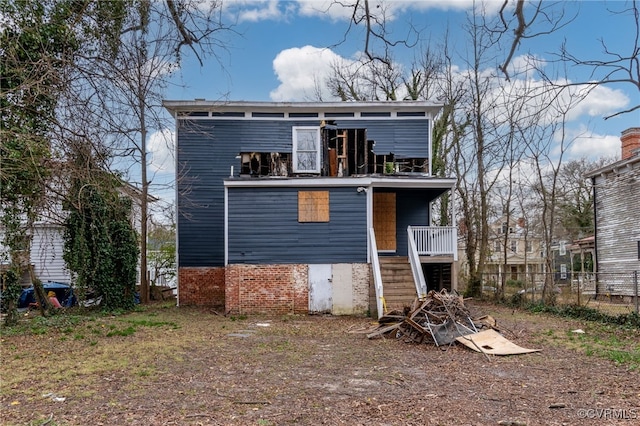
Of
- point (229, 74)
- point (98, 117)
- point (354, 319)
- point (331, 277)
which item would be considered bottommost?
point (354, 319)

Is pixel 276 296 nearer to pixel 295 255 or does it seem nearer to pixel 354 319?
pixel 295 255

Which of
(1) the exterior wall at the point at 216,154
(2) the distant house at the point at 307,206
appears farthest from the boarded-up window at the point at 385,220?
(1) the exterior wall at the point at 216,154

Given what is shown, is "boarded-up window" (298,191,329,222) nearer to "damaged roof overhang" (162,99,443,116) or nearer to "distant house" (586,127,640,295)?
"damaged roof overhang" (162,99,443,116)

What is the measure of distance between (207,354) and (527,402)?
17.7 feet

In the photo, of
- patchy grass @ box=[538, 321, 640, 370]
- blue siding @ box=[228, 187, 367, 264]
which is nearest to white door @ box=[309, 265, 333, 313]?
blue siding @ box=[228, 187, 367, 264]

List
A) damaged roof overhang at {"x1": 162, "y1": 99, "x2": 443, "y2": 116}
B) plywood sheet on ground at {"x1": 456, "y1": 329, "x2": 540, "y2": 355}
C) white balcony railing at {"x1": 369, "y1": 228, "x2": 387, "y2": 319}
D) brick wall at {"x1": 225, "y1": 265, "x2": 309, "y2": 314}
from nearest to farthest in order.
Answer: plywood sheet on ground at {"x1": 456, "y1": 329, "x2": 540, "y2": 355}, white balcony railing at {"x1": 369, "y1": 228, "x2": 387, "y2": 319}, brick wall at {"x1": 225, "y1": 265, "x2": 309, "y2": 314}, damaged roof overhang at {"x1": 162, "y1": 99, "x2": 443, "y2": 116}

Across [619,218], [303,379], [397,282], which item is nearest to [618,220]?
[619,218]

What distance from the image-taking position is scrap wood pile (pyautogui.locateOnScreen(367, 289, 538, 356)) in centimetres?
938

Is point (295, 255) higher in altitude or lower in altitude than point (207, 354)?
higher

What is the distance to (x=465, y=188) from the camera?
24531mm

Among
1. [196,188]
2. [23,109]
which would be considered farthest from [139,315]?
[23,109]

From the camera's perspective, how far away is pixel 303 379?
6934mm

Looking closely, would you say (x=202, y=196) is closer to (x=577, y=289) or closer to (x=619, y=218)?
(x=577, y=289)

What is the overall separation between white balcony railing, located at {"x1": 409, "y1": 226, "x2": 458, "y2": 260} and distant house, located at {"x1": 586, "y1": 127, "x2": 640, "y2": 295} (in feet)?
26.6
